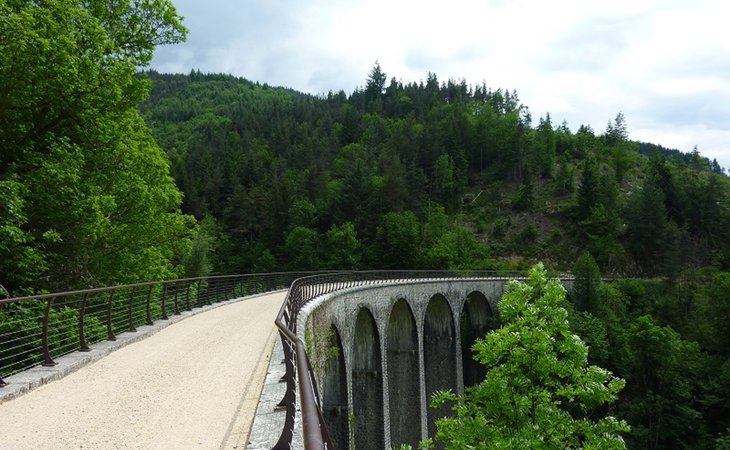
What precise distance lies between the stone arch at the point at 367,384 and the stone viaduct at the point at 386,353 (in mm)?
41

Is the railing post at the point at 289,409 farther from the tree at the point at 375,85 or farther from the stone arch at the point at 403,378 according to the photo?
the tree at the point at 375,85

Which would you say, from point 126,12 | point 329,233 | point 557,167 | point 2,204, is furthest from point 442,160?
point 2,204

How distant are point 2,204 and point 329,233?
5742 cm

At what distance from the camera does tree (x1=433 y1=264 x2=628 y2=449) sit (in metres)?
12.3

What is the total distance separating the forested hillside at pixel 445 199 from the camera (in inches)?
2623

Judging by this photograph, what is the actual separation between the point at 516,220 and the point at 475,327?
4015 cm

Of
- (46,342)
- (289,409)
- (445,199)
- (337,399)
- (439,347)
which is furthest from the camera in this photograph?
(445,199)

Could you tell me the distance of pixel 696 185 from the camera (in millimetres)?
77812

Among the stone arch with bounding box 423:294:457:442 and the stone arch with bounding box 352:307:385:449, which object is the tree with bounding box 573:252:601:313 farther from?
the stone arch with bounding box 352:307:385:449

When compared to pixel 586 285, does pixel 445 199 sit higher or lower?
higher

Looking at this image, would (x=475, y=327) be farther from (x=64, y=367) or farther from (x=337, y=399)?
(x=64, y=367)

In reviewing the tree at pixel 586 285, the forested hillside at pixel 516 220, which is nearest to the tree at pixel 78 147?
the forested hillside at pixel 516 220

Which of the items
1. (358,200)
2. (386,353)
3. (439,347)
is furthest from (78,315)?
(358,200)

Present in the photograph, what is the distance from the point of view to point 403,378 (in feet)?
92.7
